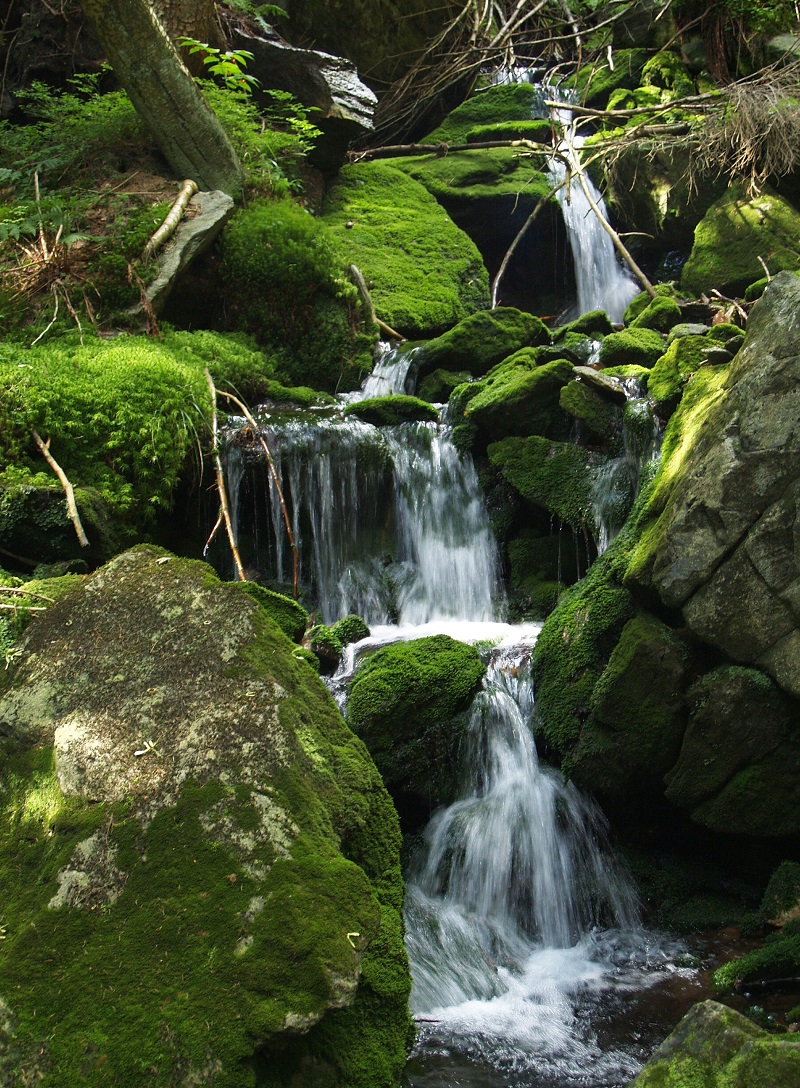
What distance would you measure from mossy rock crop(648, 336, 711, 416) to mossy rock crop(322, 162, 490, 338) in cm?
469

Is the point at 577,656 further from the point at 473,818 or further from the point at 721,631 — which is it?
the point at 473,818

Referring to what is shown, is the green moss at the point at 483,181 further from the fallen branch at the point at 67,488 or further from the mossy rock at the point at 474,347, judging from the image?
the fallen branch at the point at 67,488

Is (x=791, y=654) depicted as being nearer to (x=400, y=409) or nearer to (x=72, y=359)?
(x=400, y=409)

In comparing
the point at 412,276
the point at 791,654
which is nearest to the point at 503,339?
the point at 412,276

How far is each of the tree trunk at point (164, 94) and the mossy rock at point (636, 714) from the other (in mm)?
7676

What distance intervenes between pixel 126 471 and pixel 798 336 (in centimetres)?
473

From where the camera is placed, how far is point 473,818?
5465 millimetres

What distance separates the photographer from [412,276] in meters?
11.5

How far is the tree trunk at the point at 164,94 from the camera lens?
8.35 metres

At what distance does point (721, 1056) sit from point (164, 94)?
9.91 meters

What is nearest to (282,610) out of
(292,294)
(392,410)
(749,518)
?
(749,518)

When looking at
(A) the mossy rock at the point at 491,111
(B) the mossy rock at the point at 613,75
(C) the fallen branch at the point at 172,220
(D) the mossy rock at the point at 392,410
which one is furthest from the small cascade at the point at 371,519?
(B) the mossy rock at the point at 613,75

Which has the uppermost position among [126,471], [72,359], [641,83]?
[641,83]

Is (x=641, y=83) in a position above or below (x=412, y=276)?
above
